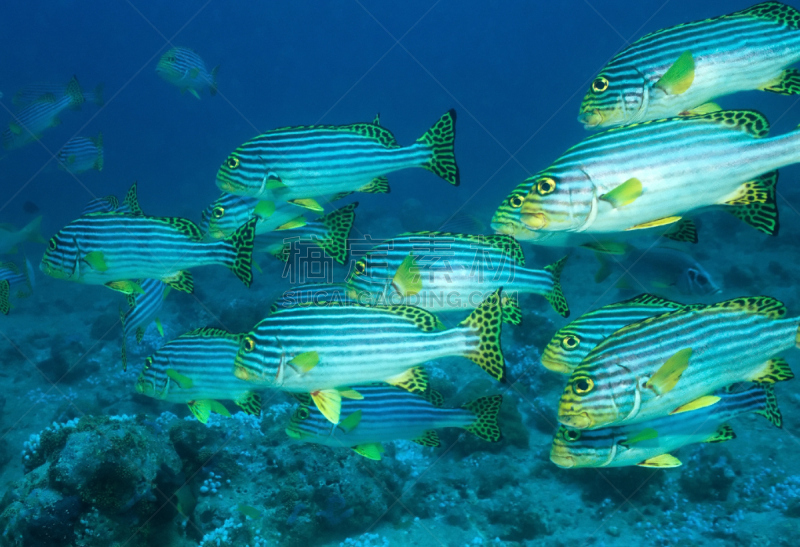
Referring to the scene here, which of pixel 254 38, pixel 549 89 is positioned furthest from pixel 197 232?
pixel 254 38

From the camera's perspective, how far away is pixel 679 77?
3.05 m

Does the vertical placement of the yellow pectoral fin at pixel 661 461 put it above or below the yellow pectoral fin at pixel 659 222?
below

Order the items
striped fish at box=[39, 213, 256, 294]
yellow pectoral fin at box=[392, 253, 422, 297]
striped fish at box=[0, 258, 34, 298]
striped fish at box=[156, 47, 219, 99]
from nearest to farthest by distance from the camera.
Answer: yellow pectoral fin at box=[392, 253, 422, 297] → striped fish at box=[39, 213, 256, 294] → striped fish at box=[0, 258, 34, 298] → striped fish at box=[156, 47, 219, 99]

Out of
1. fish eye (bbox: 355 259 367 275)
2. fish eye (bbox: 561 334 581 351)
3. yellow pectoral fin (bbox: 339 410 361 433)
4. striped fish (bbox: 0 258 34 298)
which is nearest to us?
fish eye (bbox: 561 334 581 351)

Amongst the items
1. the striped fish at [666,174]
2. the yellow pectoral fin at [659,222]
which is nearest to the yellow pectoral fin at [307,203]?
the striped fish at [666,174]

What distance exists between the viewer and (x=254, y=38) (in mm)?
117688

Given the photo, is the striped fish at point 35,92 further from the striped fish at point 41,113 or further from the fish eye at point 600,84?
the fish eye at point 600,84

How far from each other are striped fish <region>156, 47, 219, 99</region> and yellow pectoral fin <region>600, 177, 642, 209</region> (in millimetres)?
10595

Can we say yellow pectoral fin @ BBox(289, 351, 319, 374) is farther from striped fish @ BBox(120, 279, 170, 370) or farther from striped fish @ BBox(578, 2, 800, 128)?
striped fish @ BBox(120, 279, 170, 370)

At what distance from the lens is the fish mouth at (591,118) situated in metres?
3.31

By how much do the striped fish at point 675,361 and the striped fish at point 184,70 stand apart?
10993 millimetres

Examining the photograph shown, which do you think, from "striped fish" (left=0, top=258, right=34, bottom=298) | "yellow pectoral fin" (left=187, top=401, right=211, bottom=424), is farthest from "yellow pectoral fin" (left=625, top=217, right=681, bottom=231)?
"striped fish" (left=0, top=258, right=34, bottom=298)

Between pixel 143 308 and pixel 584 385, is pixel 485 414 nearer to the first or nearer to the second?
pixel 584 385

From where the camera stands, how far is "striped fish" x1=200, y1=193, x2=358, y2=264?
4.77m
